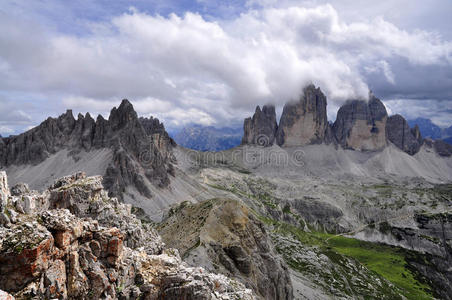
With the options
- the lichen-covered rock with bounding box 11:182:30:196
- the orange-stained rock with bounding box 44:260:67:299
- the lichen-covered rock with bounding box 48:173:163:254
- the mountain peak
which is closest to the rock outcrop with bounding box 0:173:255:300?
the orange-stained rock with bounding box 44:260:67:299

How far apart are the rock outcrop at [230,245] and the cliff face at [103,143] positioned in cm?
10626

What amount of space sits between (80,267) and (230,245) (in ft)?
100

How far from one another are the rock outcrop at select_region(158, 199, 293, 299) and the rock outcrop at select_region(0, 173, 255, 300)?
1740cm

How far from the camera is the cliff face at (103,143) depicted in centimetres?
16425

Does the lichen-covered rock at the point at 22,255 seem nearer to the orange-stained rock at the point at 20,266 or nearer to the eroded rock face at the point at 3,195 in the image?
the orange-stained rock at the point at 20,266

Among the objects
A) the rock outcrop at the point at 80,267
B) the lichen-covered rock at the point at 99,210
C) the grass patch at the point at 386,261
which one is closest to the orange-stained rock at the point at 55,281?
the rock outcrop at the point at 80,267

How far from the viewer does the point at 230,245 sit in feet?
151

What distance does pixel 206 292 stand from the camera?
20.9 m

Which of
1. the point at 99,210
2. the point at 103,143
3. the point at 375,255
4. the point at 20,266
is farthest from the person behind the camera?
the point at 103,143

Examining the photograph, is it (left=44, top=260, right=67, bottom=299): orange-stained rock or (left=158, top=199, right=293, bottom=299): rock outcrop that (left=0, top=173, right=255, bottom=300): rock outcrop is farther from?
(left=158, top=199, right=293, bottom=299): rock outcrop

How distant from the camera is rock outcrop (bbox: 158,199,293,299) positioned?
139 ft

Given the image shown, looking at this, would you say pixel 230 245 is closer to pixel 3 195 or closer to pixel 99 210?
pixel 99 210

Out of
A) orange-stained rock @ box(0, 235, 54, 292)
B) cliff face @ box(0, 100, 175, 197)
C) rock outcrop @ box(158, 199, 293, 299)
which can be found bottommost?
rock outcrop @ box(158, 199, 293, 299)

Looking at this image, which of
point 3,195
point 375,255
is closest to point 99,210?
point 3,195
